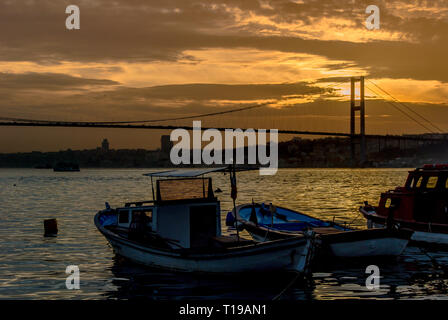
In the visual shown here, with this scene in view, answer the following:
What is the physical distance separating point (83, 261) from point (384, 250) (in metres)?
10.8

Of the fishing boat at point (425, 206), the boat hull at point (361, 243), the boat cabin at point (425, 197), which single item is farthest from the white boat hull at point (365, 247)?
the boat cabin at point (425, 197)

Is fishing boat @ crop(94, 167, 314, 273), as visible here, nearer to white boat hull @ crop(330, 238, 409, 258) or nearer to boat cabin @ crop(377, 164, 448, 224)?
white boat hull @ crop(330, 238, 409, 258)

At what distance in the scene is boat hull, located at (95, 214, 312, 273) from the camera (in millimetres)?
14227

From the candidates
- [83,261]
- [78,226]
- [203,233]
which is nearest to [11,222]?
[78,226]

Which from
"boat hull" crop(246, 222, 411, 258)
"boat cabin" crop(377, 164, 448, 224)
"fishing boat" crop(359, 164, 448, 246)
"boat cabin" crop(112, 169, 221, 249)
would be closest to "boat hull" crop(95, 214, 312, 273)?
"boat cabin" crop(112, 169, 221, 249)

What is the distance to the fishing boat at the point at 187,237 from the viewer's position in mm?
14805

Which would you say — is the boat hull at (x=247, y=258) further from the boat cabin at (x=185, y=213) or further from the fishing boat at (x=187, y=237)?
the boat cabin at (x=185, y=213)

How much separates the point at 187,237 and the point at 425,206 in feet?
35.2

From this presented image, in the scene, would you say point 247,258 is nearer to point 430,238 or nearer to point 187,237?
point 187,237

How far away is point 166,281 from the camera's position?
16.0 m

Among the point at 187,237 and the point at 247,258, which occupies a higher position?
the point at 187,237

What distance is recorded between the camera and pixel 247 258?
14.7 m

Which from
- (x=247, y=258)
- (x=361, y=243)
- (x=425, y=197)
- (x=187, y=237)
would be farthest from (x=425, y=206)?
(x=247, y=258)
